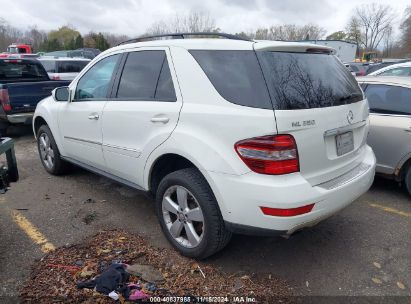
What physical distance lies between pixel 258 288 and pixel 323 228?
1.32 m

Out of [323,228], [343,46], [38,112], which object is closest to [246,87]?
[323,228]

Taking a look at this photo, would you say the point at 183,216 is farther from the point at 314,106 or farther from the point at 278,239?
the point at 314,106

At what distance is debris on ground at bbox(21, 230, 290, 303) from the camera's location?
2.68 m

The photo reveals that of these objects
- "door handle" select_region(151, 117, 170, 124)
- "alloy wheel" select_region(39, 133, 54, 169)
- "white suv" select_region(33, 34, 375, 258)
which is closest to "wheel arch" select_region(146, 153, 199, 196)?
"white suv" select_region(33, 34, 375, 258)

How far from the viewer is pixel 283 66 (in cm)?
272

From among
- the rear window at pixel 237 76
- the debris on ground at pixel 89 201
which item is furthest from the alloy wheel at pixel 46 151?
the rear window at pixel 237 76

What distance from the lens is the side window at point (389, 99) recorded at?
451 centimetres

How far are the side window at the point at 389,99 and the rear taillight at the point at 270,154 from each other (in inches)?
108

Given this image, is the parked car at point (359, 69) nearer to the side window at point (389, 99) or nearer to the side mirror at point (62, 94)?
the side window at point (389, 99)

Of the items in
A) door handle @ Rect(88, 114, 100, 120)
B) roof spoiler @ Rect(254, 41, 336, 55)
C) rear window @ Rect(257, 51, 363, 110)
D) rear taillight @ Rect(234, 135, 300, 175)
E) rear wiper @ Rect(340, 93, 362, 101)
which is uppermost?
roof spoiler @ Rect(254, 41, 336, 55)

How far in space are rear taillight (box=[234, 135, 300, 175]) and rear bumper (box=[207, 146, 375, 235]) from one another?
6 cm

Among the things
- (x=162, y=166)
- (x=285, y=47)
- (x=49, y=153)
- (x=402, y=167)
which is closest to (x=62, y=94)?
(x=49, y=153)

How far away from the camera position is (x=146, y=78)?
135 inches

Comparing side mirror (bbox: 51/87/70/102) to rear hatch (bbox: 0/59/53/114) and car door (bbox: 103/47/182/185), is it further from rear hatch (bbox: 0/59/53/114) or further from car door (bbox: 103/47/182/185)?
rear hatch (bbox: 0/59/53/114)
